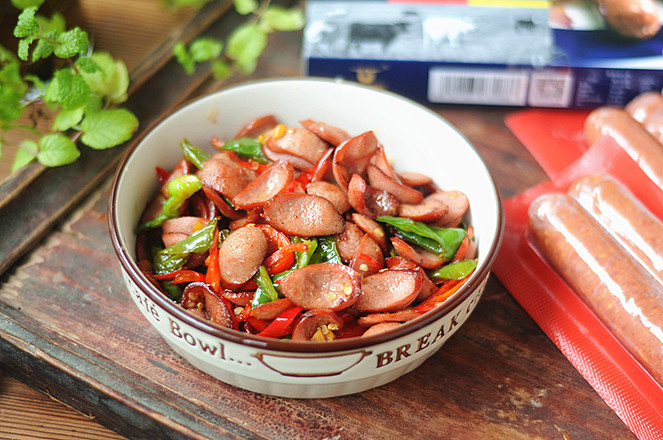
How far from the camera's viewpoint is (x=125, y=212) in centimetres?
159

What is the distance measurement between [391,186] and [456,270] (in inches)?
11.2

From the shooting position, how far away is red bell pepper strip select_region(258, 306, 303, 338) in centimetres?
139

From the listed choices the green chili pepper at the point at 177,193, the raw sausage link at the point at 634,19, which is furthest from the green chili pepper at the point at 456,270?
the raw sausage link at the point at 634,19

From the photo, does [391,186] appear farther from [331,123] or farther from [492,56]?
[492,56]

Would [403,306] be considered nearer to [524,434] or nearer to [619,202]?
[524,434]

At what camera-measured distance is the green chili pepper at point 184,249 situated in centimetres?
154

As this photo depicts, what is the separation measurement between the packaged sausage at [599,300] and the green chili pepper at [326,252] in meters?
0.56

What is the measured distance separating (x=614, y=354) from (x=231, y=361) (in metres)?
0.96

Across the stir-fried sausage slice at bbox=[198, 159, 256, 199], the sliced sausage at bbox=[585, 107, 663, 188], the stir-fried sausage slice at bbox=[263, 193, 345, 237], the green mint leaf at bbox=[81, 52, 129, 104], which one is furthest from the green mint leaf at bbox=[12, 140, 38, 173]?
the sliced sausage at bbox=[585, 107, 663, 188]

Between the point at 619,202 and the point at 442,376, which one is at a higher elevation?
the point at 619,202

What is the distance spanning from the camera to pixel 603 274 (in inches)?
62.0

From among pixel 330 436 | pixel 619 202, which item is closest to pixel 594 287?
pixel 619 202

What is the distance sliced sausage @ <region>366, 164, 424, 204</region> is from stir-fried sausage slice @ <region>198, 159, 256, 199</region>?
1.07 feet

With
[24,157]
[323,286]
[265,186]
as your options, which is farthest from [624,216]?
[24,157]
